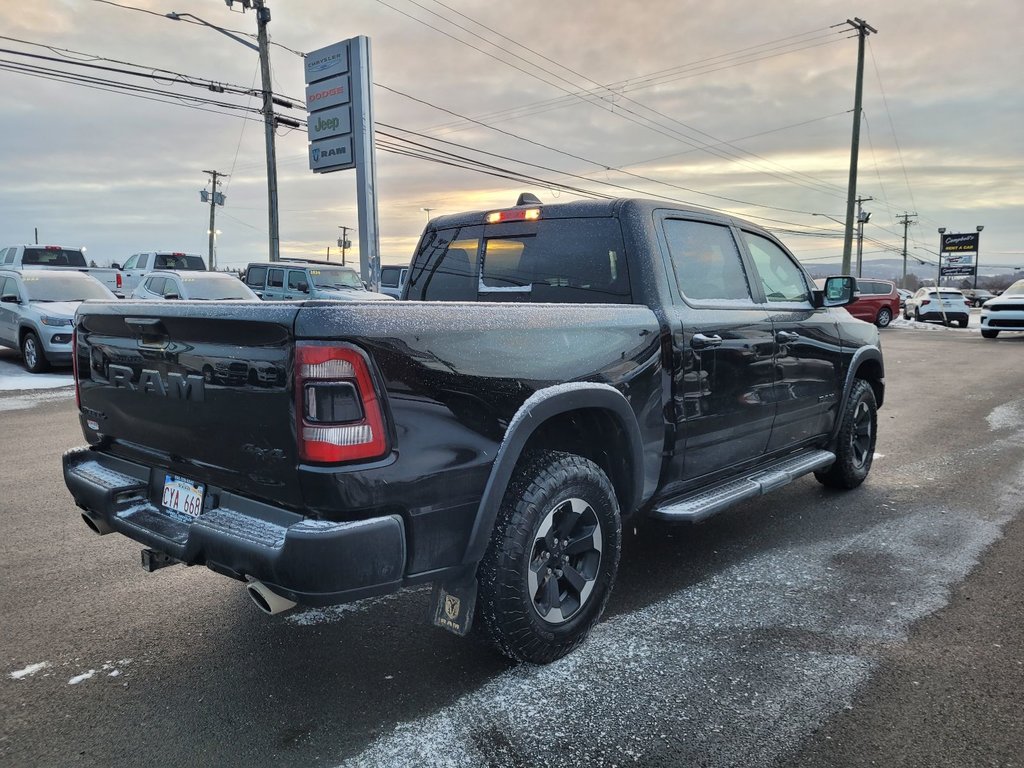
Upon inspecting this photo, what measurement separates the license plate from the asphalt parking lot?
68 cm

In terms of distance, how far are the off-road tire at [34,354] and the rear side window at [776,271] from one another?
11.8 meters

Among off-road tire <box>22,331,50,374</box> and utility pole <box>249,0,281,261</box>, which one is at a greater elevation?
utility pole <box>249,0,281,261</box>

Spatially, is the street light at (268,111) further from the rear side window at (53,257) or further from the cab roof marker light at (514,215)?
the cab roof marker light at (514,215)

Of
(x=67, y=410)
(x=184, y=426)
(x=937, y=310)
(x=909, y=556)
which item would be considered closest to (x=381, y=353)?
(x=184, y=426)

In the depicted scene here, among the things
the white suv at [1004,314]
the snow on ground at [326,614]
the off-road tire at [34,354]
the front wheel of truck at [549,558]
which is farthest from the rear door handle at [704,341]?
the white suv at [1004,314]

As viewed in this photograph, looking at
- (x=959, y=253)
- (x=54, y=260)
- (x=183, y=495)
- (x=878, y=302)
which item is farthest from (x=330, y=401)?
(x=959, y=253)

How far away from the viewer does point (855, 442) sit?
5.57m

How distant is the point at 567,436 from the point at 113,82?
19.7m

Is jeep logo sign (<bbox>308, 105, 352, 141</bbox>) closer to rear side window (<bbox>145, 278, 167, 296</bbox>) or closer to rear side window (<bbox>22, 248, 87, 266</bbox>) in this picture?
rear side window (<bbox>145, 278, 167, 296</bbox>)

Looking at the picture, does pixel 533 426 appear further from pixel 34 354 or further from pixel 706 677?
pixel 34 354

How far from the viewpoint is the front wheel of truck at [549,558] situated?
275 cm

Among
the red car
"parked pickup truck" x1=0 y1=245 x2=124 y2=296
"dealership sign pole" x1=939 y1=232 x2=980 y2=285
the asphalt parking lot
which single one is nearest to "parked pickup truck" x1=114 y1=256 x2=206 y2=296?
"parked pickup truck" x1=0 y1=245 x2=124 y2=296

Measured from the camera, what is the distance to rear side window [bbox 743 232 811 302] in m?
4.45

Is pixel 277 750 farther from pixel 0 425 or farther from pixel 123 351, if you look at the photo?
pixel 0 425
